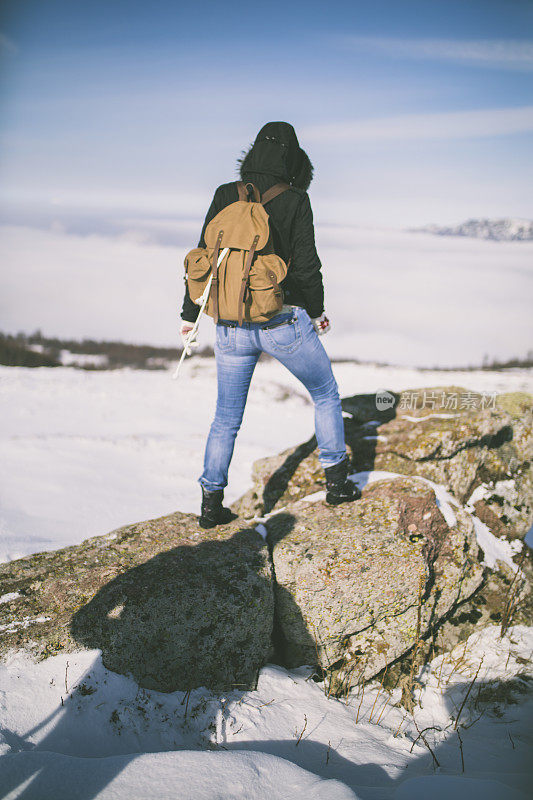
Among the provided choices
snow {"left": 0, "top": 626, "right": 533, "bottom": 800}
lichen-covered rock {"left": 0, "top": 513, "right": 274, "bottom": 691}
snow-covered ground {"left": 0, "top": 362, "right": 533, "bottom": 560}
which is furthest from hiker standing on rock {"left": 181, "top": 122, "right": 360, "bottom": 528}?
snow-covered ground {"left": 0, "top": 362, "right": 533, "bottom": 560}

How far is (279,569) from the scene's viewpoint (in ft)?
10.5

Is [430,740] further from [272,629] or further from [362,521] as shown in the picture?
[362,521]

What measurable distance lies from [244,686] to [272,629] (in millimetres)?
380

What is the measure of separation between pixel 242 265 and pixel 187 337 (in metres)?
0.73

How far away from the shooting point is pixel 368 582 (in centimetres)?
303

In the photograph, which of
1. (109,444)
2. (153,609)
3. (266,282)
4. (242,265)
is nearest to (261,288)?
(266,282)

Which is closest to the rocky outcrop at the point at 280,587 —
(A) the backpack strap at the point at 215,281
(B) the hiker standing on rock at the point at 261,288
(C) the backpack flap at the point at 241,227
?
(B) the hiker standing on rock at the point at 261,288

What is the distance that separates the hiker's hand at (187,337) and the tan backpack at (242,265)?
379 mm

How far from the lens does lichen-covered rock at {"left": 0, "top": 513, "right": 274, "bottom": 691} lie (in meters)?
2.48

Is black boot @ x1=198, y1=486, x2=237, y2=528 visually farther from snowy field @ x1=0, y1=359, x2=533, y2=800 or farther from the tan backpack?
the tan backpack

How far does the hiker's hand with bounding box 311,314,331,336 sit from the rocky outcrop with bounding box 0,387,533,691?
1422mm

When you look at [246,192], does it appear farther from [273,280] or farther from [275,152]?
[273,280]

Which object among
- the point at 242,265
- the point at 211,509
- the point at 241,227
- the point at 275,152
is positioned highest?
the point at 275,152

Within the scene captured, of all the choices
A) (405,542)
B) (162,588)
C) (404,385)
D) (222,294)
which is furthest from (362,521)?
(404,385)
